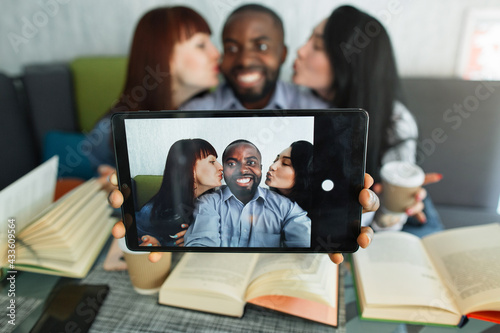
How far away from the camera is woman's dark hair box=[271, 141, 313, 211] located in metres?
0.55

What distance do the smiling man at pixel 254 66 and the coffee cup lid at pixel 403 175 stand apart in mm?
370

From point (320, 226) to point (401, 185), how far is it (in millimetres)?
363

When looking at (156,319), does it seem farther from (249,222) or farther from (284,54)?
(284,54)

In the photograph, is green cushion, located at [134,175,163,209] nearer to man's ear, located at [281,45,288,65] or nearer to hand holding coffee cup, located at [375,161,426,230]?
hand holding coffee cup, located at [375,161,426,230]

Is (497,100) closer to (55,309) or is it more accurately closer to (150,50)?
(150,50)

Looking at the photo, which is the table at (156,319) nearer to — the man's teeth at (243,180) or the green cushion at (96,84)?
the man's teeth at (243,180)

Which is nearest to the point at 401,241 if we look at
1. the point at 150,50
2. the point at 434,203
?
the point at 434,203

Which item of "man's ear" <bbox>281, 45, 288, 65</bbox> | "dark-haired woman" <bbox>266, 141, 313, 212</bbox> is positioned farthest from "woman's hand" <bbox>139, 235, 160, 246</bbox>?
"man's ear" <bbox>281, 45, 288, 65</bbox>

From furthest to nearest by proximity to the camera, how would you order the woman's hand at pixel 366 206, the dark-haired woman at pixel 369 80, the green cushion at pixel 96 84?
the green cushion at pixel 96 84
the dark-haired woman at pixel 369 80
the woman's hand at pixel 366 206

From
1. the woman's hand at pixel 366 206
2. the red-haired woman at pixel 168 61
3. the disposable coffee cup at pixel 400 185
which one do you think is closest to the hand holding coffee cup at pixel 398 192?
the disposable coffee cup at pixel 400 185

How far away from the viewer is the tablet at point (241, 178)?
1.78ft

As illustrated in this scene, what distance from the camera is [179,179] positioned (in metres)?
0.57

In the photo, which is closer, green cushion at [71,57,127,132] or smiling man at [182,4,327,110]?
smiling man at [182,4,327,110]

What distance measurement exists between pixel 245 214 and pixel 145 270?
0.77 ft
